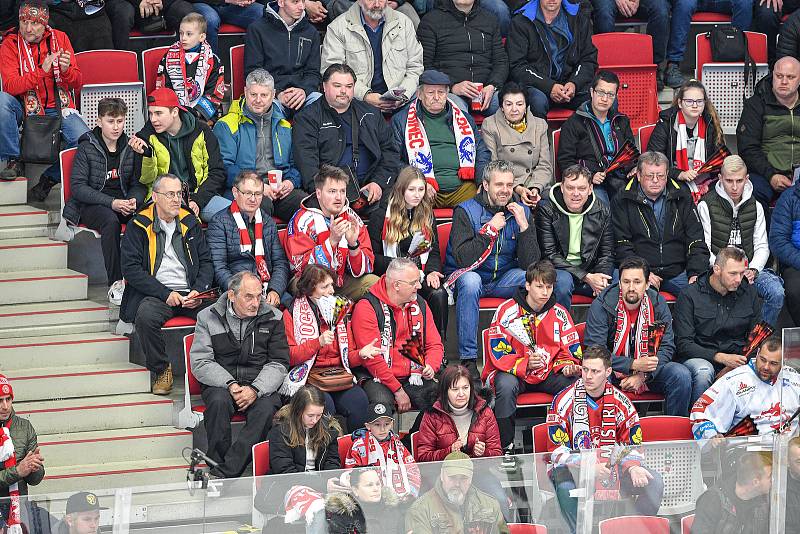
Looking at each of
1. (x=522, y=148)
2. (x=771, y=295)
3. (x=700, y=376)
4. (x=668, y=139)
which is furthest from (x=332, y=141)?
(x=771, y=295)

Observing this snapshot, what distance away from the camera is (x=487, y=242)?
980 centimetres

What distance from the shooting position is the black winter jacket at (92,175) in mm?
9938

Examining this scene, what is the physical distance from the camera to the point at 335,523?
23.4 ft

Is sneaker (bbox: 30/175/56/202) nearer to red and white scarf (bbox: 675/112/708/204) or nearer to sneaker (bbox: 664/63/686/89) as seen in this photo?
red and white scarf (bbox: 675/112/708/204)

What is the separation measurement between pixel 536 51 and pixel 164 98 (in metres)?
2.84

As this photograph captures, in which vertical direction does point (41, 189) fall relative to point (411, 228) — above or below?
above

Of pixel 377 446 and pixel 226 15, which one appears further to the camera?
pixel 226 15

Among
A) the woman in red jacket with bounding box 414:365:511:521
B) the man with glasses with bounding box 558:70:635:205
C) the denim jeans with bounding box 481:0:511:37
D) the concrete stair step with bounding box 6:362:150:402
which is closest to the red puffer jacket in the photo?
the woman in red jacket with bounding box 414:365:511:521

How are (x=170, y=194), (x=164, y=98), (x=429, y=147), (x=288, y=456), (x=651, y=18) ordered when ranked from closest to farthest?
(x=288, y=456) < (x=170, y=194) < (x=164, y=98) < (x=429, y=147) < (x=651, y=18)

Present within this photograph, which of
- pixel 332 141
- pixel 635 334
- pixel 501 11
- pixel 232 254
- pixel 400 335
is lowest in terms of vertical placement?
pixel 635 334

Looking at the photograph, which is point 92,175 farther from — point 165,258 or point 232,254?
point 232,254

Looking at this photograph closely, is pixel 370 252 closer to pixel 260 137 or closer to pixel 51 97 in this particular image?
pixel 260 137

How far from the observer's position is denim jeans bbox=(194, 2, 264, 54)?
11289mm

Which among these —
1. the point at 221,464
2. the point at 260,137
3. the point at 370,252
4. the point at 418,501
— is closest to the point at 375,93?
the point at 260,137
